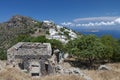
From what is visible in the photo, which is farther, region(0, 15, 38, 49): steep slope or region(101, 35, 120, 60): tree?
region(0, 15, 38, 49): steep slope

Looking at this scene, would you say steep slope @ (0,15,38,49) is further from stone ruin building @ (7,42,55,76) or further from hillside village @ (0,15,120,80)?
stone ruin building @ (7,42,55,76)

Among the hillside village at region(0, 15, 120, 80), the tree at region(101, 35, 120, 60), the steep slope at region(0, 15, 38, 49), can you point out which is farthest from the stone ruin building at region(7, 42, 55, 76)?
the steep slope at region(0, 15, 38, 49)

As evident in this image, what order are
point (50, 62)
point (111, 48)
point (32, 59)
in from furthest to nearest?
1. point (111, 48)
2. point (32, 59)
3. point (50, 62)

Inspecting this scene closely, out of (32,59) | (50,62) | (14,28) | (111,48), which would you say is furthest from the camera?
(14,28)

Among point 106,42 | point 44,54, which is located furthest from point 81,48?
point 44,54

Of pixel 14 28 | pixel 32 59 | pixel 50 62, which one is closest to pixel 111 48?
pixel 50 62

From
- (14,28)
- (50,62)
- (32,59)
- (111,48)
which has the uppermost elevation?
(14,28)

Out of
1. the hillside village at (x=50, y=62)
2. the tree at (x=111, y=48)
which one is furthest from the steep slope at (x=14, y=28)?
the hillside village at (x=50, y=62)

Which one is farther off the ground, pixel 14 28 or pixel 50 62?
pixel 14 28

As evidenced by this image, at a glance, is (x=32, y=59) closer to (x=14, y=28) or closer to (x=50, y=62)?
(x=50, y=62)

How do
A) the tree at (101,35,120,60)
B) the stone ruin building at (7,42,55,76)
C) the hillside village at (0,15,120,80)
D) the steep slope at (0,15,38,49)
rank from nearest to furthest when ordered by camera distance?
the hillside village at (0,15,120,80), the stone ruin building at (7,42,55,76), the tree at (101,35,120,60), the steep slope at (0,15,38,49)

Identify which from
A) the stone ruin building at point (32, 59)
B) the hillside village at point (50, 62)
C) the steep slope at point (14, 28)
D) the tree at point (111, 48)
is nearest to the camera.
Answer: the hillside village at point (50, 62)

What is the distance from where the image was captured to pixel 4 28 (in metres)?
153

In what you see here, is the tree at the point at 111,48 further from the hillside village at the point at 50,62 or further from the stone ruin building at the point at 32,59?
the stone ruin building at the point at 32,59
